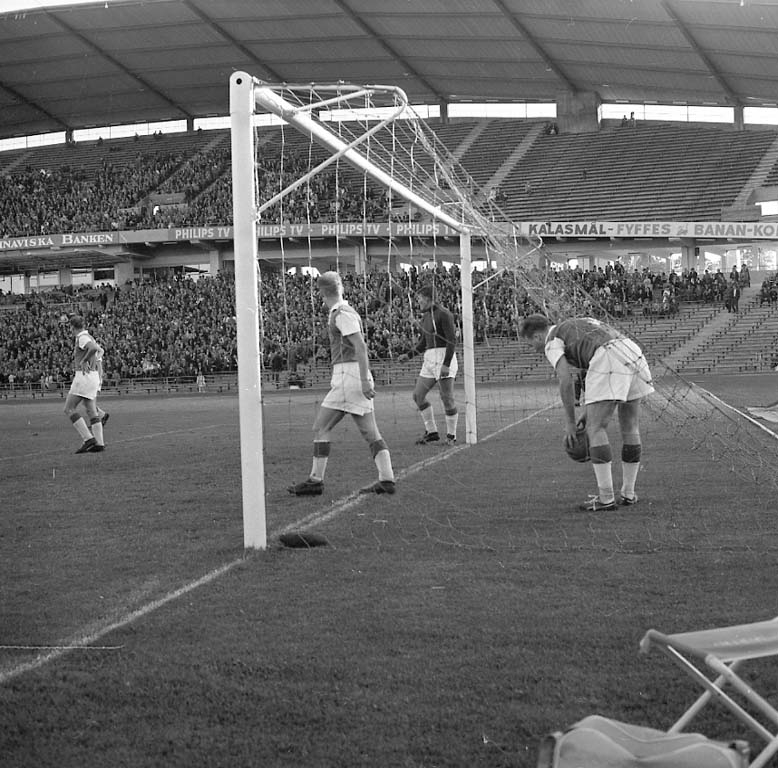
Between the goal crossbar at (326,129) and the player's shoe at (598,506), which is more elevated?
the goal crossbar at (326,129)

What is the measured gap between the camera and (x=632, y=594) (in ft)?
17.6

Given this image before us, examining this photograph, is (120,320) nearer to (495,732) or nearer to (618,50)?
(618,50)

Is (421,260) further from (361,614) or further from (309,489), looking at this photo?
(361,614)

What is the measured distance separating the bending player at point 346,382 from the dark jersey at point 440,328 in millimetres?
4281

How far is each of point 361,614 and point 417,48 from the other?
142 feet

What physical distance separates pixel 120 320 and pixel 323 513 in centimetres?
3644

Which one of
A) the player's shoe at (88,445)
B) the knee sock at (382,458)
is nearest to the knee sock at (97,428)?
the player's shoe at (88,445)

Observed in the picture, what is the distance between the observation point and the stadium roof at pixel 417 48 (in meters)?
39.9

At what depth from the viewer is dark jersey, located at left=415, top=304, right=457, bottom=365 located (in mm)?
13125

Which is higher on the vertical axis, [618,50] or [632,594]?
[618,50]

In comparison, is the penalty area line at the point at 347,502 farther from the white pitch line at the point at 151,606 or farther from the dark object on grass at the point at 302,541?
the dark object on grass at the point at 302,541

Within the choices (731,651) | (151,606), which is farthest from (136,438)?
(731,651)

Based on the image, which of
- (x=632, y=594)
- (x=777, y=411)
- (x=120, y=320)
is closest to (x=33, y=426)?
(x=777, y=411)

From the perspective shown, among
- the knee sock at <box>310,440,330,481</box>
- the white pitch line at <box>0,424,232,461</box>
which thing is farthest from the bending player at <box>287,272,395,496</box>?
the white pitch line at <box>0,424,232,461</box>
